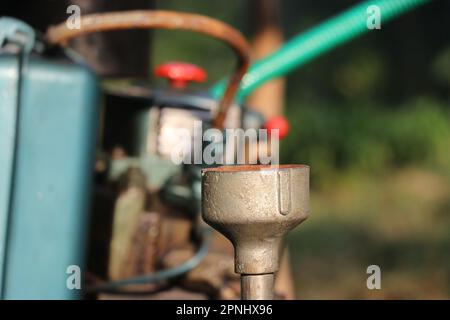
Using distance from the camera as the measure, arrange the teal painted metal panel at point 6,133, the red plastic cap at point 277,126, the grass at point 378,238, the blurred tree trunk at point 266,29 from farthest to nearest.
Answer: the grass at point 378,238 → the blurred tree trunk at point 266,29 → the red plastic cap at point 277,126 → the teal painted metal panel at point 6,133

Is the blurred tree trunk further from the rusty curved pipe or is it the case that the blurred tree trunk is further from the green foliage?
the green foliage

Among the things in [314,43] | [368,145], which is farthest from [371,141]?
[314,43]

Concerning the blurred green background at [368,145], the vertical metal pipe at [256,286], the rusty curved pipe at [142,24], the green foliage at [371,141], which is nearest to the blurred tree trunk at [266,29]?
the blurred green background at [368,145]

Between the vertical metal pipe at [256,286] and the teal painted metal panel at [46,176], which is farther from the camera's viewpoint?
the teal painted metal panel at [46,176]

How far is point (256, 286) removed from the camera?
0.97m

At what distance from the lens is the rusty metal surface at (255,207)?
902 millimetres

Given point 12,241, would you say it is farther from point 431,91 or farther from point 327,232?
point 431,91

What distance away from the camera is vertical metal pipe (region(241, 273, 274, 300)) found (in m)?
0.97

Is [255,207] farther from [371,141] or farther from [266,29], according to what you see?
[371,141]

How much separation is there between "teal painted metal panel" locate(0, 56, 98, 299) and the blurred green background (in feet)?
8.47

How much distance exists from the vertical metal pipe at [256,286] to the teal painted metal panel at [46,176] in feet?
1.28

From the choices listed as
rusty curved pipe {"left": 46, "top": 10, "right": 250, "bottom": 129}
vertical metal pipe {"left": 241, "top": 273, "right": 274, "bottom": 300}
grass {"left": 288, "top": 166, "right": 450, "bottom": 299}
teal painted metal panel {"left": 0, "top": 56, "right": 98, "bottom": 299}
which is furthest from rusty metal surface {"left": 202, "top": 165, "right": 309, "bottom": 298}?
grass {"left": 288, "top": 166, "right": 450, "bottom": 299}

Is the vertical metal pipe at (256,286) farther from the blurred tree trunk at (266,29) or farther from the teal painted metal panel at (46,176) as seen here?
the blurred tree trunk at (266,29)
